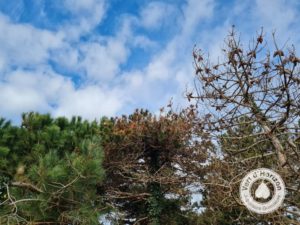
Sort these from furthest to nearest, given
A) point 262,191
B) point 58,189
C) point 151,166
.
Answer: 1. point 151,166
2. point 58,189
3. point 262,191

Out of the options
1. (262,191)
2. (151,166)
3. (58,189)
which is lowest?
(262,191)

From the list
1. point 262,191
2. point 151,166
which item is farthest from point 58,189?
point 151,166

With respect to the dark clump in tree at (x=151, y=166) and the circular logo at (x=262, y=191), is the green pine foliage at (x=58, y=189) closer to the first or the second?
the circular logo at (x=262, y=191)

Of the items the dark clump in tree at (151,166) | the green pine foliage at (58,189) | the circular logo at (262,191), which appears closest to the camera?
the circular logo at (262,191)

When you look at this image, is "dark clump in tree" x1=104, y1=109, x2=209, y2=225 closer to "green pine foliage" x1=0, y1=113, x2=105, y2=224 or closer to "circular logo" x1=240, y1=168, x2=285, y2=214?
"green pine foliage" x1=0, y1=113, x2=105, y2=224

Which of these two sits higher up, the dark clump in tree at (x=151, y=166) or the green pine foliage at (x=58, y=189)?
the dark clump in tree at (x=151, y=166)

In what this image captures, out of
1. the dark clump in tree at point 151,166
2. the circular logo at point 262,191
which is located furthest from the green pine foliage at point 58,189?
the dark clump in tree at point 151,166

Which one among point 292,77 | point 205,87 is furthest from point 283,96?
point 205,87

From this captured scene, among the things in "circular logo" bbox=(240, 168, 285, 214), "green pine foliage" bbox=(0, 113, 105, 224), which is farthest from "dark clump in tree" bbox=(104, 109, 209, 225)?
"circular logo" bbox=(240, 168, 285, 214)

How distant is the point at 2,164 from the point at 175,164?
20.4ft

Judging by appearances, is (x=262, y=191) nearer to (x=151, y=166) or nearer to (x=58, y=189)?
Answer: (x=58, y=189)

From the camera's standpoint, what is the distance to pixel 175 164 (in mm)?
14031

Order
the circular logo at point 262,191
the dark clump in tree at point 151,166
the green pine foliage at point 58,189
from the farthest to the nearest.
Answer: the dark clump in tree at point 151,166, the green pine foliage at point 58,189, the circular logo at point 262,191

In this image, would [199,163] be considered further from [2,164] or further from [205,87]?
[205,87]
